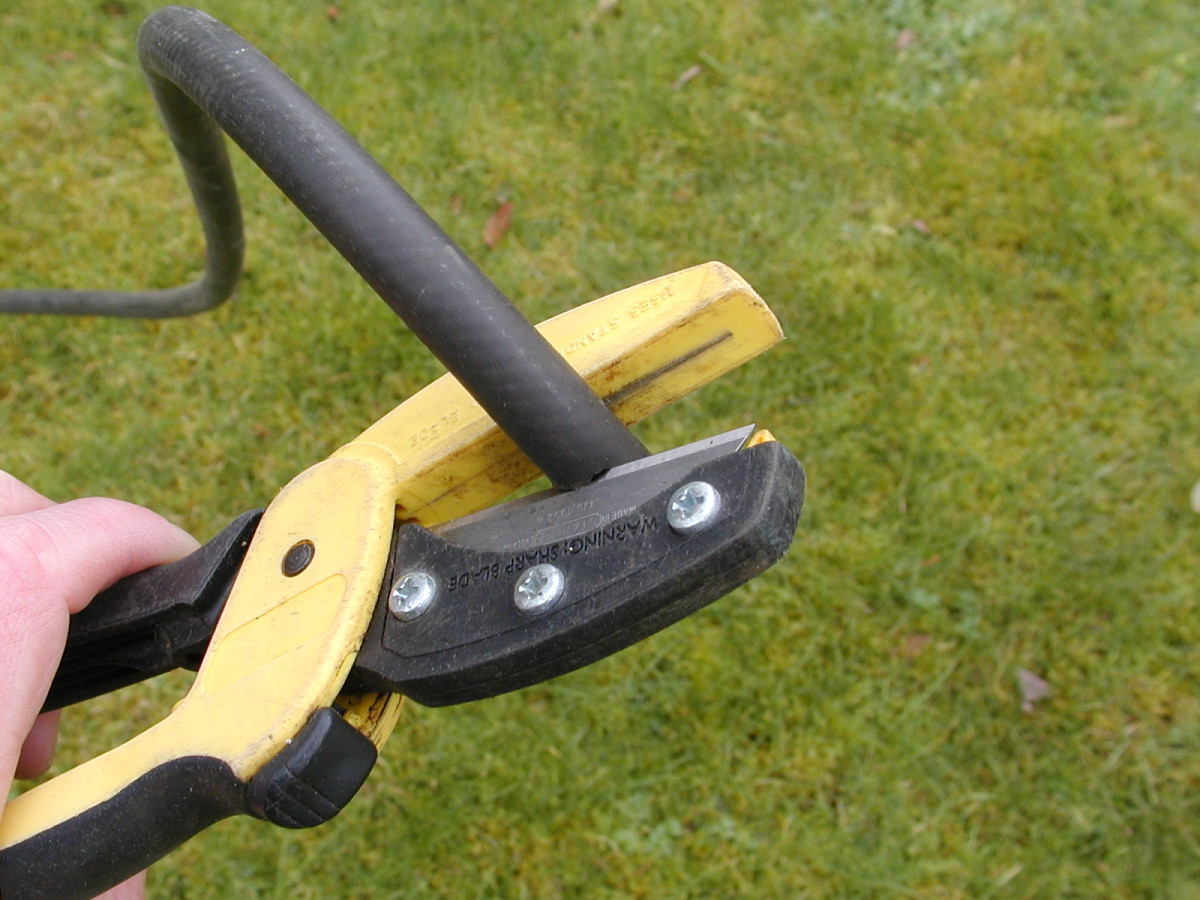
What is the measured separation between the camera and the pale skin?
1.12 metres

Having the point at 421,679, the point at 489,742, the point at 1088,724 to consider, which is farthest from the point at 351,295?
the point at 1088,724

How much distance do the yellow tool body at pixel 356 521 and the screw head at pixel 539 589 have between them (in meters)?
0.22

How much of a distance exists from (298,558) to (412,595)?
0.18 m

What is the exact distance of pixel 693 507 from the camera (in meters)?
0.89

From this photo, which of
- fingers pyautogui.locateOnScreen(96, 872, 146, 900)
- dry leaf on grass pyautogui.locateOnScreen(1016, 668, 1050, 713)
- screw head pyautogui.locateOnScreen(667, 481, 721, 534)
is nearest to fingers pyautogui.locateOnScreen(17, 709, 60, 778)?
fingers pyautogui.locateOnScreen(96, 872, 146, 900)

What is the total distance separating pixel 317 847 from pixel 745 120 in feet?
8.50

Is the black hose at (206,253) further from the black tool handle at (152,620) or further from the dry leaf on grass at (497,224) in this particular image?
the dry leaf on grass at (497,224)

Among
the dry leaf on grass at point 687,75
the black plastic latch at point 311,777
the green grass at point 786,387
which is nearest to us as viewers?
the black plastic latch at point 311,777

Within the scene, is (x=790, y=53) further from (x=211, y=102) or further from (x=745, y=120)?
(x=211, y=102)

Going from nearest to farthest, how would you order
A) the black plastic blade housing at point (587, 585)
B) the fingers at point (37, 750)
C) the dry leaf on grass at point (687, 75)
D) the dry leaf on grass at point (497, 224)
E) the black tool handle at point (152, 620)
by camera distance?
1. the black plastic blade housing at point (587, 585)
2. the black tool handle at point (152, 620)
3. the fingers at point (37, 750)
4. the dry leaf on grass at point (497, 224)
5. the dry leaf on grass at point (687, 75)

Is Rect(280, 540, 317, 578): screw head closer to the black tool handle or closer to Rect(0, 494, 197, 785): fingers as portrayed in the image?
the black tool handle

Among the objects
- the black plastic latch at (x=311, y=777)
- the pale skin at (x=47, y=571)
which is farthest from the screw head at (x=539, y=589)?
the pale skin at (x=47, y=571)

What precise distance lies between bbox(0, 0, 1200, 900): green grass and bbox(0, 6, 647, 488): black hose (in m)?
1.69

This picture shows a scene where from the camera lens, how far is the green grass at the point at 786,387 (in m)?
2.48
